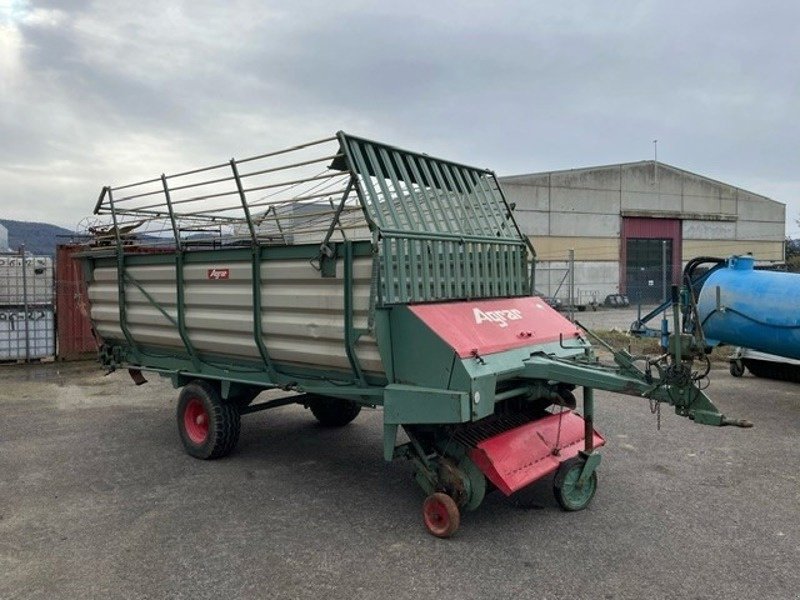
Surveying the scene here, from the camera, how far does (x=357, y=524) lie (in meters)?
4.36

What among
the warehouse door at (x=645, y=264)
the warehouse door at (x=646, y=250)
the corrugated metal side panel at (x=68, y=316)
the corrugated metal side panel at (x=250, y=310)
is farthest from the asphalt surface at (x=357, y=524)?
the warehouse door at (x=646, y=250)

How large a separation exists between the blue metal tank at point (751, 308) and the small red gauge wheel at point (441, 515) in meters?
5.42

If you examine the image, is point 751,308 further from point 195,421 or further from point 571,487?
point 195,421

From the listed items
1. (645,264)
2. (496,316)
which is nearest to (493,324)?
(496,316)

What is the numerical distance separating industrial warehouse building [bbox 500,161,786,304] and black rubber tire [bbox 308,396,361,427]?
19.1m

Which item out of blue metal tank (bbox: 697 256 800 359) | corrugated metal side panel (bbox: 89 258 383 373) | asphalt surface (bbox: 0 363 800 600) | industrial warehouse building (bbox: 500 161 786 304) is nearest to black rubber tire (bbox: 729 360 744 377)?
blue metal tank (bbox: 697 256 800 359)

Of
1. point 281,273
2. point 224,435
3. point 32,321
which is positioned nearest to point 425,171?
point 281,273

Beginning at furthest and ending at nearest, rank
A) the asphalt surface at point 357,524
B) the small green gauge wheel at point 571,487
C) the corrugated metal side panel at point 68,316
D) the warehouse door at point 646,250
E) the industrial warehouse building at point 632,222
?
1. the warehouse door at point 646,250
2. the industrial warehouse building at point 632,222
3. the corrugated metal side panel at point 68,316
4. the small green gauge wheel at point 571,487
5. the asphalt surface at point 357,524

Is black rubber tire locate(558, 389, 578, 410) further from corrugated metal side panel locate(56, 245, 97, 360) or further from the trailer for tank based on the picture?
corrugated metal side panel locate(56, 245, 97, 360)

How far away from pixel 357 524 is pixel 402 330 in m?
1.42

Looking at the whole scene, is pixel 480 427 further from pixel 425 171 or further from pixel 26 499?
pixel 26 499

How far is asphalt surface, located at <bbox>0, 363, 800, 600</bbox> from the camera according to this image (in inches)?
139

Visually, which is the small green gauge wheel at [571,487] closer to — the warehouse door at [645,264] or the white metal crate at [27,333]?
the white metal crate at [27,333]

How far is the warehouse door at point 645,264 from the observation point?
94.6 feet
